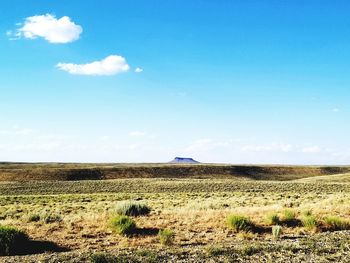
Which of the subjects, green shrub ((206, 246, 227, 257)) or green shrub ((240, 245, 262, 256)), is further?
green shrub ((240, 245, 262, 256))

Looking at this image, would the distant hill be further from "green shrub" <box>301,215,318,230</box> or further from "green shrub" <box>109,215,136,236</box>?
"green shrub" <box>109,215,136,236</box>

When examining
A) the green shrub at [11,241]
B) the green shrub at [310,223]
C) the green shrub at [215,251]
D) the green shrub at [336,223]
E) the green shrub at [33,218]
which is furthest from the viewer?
the green shrub at [33,218]

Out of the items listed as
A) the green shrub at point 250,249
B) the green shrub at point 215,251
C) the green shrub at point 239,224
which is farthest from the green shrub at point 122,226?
the green shrub at point 250,249

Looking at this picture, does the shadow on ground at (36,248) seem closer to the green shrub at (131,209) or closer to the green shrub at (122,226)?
the green shrub at (122,226)

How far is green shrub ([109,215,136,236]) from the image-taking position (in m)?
15.8

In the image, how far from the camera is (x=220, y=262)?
11602 millimetres

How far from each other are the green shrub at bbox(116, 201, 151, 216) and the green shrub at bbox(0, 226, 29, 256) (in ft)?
26.8

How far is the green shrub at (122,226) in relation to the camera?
1582cm

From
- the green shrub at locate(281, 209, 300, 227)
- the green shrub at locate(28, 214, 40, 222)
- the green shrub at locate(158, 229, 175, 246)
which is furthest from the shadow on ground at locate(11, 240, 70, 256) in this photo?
the green shrub at locate(281, 209, 300, 227)

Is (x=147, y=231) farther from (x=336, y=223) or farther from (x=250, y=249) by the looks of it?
(x=336, y=223)

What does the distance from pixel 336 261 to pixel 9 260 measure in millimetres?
9011

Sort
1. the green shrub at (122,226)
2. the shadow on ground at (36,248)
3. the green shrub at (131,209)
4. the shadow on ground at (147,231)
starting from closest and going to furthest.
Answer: the shadow on ground at (36,248), the green shrub at (122,226), the shadow on ground at (147,231), the green shrub at (131,209)

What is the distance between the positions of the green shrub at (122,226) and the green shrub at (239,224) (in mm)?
3774

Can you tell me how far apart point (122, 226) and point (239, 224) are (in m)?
4.52
